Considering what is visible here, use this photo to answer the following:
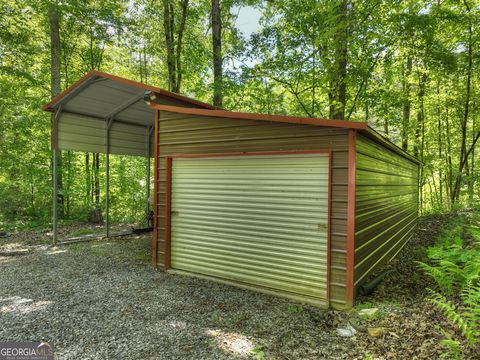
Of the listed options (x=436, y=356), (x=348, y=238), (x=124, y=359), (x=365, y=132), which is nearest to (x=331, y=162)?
(x=365, y=132)

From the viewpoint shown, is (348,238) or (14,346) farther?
(348,238)

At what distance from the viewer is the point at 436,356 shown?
2498 millimetres

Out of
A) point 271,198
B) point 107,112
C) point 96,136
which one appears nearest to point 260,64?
point 107,112

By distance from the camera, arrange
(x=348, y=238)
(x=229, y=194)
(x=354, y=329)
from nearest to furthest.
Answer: (x=354, y=329) < (x=348, y=238) < (x=229, y=194)

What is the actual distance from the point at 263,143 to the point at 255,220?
120 centimetres

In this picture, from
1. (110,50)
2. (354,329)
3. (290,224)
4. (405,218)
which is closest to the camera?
(354,329)

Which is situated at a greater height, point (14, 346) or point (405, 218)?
point (405, 218)

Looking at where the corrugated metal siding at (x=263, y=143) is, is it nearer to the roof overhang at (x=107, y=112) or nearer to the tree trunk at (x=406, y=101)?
the roof overhang at (x=107, y=112)

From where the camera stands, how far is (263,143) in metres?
4.29

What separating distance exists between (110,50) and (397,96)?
12.2 metres

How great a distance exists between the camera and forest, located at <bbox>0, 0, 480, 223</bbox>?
8.48 meters

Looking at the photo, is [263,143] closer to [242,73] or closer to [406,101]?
[242,73]

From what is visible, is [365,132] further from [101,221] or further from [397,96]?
[101,221]

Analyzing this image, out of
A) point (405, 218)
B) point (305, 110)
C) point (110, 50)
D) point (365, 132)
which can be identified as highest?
point (110, 50)
